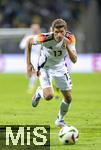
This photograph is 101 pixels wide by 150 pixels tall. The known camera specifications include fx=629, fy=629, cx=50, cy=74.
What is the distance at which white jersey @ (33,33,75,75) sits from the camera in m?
11.7

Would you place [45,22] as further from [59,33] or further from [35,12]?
[59,33]

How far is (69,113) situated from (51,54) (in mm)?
3717

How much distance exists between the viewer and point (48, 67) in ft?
40.2

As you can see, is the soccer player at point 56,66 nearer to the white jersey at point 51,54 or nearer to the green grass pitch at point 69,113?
the white jersey at point 51,54

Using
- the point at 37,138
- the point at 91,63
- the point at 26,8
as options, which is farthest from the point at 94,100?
the point at 26,8

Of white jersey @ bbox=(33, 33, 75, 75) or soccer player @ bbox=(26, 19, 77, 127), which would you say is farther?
white jersey @ bbox=(33, 33, 75, 75)

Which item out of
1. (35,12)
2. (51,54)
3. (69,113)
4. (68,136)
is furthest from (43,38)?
(35,12)

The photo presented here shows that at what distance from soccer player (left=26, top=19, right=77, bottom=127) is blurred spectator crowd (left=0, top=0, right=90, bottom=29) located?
72.4 ft

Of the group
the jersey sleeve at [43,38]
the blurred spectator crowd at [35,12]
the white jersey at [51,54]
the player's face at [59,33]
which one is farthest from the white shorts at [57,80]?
Answer: the blurred spectator crowd at [35,12]

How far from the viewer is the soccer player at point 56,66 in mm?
11442

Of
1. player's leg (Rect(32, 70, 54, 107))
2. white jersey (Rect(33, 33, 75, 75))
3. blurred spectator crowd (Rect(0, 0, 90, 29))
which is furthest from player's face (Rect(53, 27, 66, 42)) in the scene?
blurred spectator crowd (Rect(0, 0, 90, 29))

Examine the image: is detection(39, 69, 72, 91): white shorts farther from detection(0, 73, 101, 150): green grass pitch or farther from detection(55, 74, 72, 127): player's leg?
detection(0, 73, 101, 150): green grass pitch

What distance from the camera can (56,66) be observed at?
12125 millimetres

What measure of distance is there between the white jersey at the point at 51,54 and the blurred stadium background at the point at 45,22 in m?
21.3
